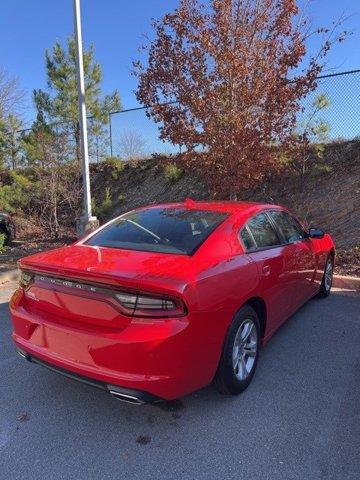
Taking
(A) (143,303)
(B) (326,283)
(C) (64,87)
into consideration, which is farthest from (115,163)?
(A) (143,303)

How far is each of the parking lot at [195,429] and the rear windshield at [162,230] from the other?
1151mm

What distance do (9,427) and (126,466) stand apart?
3.05 feet

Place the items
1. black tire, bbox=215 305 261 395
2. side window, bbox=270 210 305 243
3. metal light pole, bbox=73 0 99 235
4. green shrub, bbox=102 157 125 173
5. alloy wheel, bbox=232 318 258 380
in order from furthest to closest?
green shrub, bbox=102 157 125 173 < metal light pole, bbox=73 0 99 235 < side window, bbox=270 210 305 243 < alloy wheel, bbox=232 318 258 380 < black tire, bbox=215 305 261 395

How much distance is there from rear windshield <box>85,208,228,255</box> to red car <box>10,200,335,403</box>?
0.01 metres

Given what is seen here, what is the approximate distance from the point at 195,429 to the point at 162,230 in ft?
5.16

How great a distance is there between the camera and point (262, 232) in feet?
13.5

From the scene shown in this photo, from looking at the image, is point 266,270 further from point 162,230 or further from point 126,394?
point 126,394

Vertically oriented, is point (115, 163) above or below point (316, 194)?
above

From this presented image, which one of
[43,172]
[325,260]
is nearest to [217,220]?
[325,260]

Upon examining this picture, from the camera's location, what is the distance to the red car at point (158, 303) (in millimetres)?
2740

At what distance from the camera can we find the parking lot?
2.59 metres

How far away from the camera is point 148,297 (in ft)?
9.10

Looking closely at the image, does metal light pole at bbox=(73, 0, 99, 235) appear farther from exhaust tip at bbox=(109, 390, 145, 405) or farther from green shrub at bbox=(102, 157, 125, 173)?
green shrub at bbox=(102, 157, 125, 173)

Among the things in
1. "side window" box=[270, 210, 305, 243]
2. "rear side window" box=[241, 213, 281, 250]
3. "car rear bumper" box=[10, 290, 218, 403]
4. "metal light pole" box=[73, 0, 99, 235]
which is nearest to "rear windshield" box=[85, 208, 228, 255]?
"rear side window" box=[241, 213, 281, 250]
